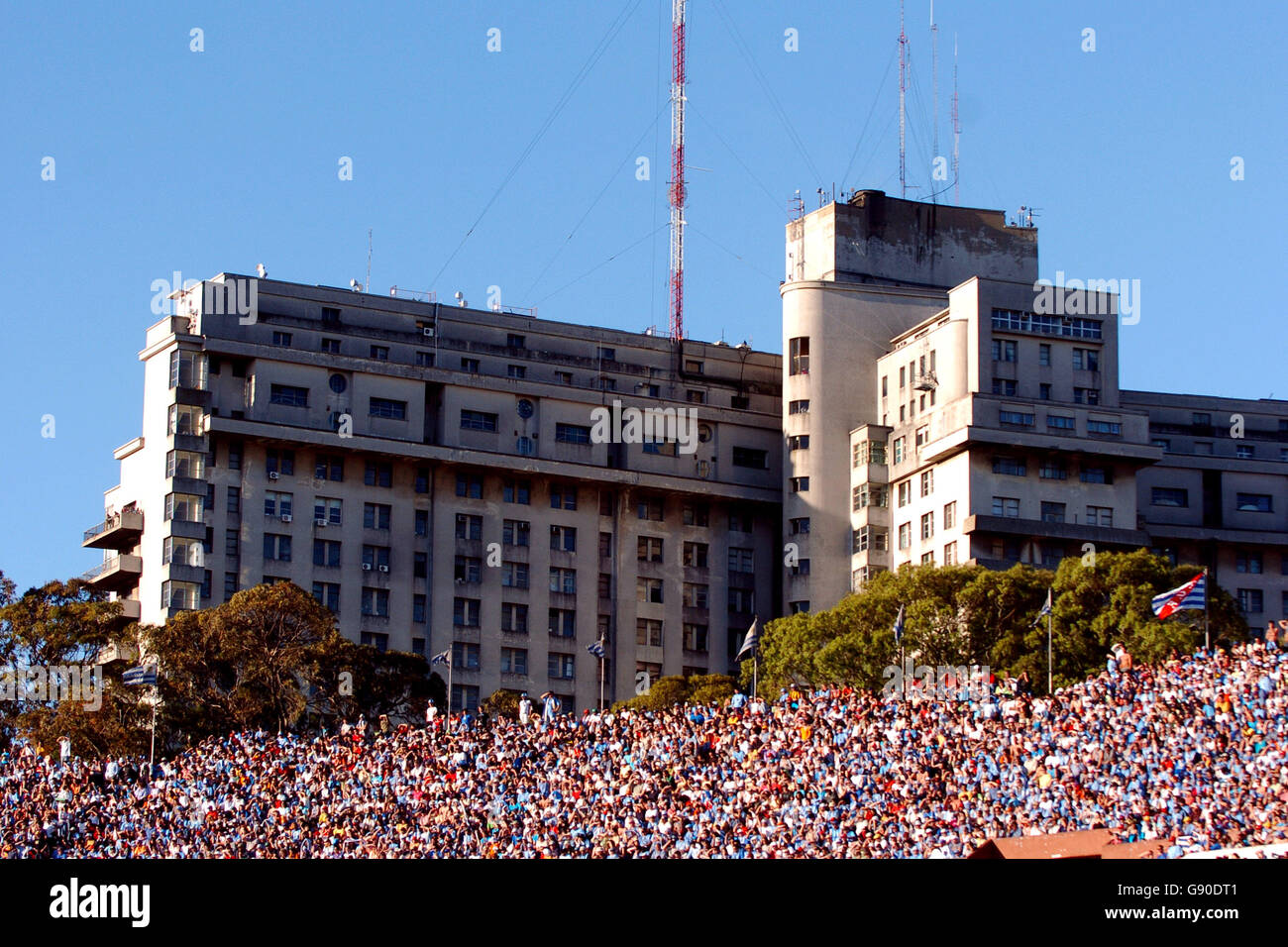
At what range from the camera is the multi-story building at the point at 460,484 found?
5054 inches

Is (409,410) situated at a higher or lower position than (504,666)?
higher

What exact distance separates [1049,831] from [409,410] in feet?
288

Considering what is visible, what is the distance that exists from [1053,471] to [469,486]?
→ 118 feet

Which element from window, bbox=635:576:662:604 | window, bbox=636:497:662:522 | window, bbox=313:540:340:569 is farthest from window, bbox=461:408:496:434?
window, bbox=635:576:662:604

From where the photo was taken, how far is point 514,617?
133250 mm

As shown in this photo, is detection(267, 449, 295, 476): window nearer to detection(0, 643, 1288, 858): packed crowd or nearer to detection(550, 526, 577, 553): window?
detection(550, 526, 577, 553): window

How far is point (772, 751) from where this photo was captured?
6612 centimetres

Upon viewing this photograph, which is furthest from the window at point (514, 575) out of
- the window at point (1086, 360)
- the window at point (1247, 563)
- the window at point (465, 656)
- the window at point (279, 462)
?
the window at point (1247, 563)

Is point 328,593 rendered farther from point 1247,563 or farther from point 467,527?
point 1247,563

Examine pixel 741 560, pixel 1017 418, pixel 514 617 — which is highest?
pixel 1017 418

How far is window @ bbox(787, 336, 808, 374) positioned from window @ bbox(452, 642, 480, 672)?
88.2ft

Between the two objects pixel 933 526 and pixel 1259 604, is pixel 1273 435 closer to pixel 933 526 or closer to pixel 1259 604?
pixel 1259 604

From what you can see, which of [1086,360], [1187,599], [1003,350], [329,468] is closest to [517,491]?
[329,468]
